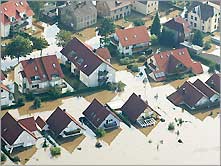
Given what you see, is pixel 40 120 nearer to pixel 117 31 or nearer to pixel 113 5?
pixel 117 31

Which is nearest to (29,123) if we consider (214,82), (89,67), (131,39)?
(89,67)

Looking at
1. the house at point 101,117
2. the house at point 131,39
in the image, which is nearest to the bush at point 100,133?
the house at point 101,117

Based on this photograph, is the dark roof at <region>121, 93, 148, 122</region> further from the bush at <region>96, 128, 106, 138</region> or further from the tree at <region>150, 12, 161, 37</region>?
the tree at <region>150, 12, 161, 37</region>

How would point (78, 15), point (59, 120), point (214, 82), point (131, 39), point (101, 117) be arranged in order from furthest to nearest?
point (78, 15) < point (131, 39) < point (214, 82) < point (101, 117) < point (59, 120)

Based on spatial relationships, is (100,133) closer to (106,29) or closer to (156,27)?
(106,29)

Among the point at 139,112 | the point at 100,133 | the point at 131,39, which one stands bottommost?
the point at 100,133

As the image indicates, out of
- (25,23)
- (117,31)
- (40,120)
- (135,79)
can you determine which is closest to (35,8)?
(25,23)

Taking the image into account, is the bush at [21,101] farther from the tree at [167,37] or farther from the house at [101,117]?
the tree at [167,37]
